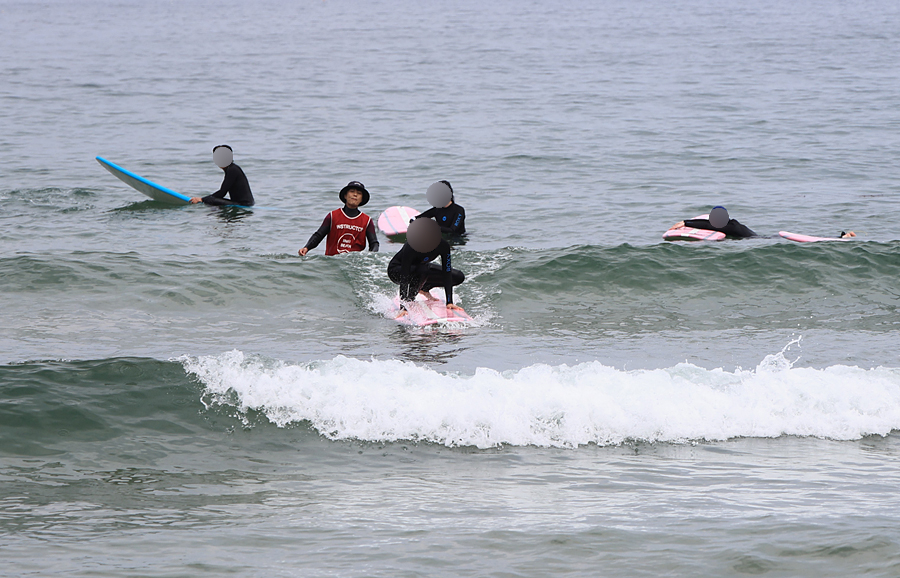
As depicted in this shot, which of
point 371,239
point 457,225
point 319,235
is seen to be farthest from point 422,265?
point 457,225

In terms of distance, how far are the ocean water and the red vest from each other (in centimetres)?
36

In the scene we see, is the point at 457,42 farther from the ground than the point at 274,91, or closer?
farther from the ground

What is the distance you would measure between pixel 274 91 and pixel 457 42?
27823 millimetres

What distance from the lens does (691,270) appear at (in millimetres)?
13234

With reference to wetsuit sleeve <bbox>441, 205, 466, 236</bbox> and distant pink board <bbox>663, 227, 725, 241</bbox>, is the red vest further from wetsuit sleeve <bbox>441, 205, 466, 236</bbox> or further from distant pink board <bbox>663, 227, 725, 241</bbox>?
distant pink board <bbox>663, 227, 725, 241</bbox>

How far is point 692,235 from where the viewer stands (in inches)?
590

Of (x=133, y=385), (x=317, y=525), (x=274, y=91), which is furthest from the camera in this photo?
(x=274, y=91)

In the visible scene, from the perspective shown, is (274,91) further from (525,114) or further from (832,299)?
(832,299)

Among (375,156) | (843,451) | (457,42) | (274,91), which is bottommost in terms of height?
(843,451)

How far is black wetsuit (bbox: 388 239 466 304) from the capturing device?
10211 mm

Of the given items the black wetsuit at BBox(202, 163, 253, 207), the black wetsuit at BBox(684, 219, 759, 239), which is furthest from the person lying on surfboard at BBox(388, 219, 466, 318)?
the black wetsuit at BBox(202, 163, 253, 207)

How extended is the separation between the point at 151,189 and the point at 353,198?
8.02 metres

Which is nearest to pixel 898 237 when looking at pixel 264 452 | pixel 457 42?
pixel 264 452

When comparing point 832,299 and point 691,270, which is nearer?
point 832,299
